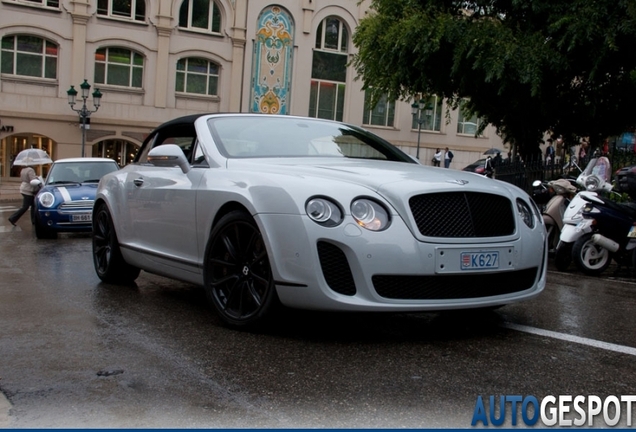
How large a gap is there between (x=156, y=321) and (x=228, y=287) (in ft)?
2.01

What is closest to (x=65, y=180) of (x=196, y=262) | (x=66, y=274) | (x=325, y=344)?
(x=66, y=274)

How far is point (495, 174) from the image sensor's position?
14656 mm

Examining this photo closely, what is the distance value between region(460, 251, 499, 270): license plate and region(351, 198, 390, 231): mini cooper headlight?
0.50 m

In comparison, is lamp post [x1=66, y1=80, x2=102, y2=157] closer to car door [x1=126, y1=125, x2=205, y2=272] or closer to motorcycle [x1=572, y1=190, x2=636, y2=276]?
motorcycle [x1=572, y1=190, x2=636, y2=276]

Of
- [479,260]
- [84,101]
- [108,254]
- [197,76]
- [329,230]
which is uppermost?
[197,76]

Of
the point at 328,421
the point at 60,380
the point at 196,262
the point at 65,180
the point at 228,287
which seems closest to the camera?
the point at 328,421

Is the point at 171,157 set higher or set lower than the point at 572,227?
higher

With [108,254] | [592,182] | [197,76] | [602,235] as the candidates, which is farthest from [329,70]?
[108,254]

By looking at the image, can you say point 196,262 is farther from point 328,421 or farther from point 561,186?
point 561,186

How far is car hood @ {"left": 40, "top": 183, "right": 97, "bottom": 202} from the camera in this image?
13.2m

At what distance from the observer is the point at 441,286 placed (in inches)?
178

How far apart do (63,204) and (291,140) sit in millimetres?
8193

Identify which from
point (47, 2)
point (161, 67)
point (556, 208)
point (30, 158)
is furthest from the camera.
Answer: point (161, 67)

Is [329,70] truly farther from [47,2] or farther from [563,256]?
[563,256]
